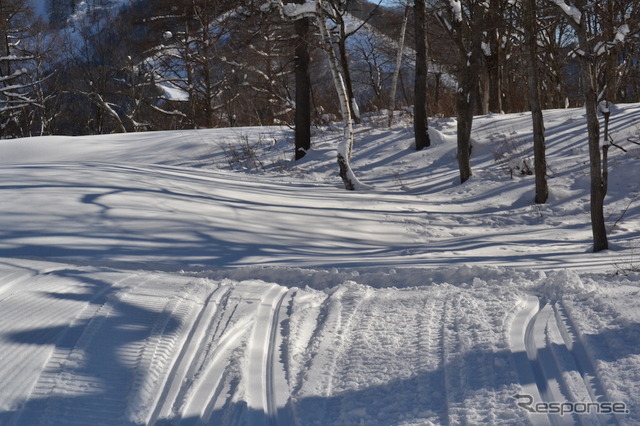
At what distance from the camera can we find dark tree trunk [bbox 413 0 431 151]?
1524cm

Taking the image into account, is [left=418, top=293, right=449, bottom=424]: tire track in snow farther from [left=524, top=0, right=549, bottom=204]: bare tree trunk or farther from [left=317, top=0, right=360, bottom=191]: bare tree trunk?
[left=317, top=0, right=360, bottom=191]: bare tree trunk

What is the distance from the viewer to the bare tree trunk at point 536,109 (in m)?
9.46

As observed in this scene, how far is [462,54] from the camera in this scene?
1268 centimetres

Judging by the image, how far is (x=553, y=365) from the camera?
3.88 m

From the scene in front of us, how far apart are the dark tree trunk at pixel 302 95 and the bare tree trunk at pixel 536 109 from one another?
5964mm

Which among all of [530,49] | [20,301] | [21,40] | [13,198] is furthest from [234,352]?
[21,40]

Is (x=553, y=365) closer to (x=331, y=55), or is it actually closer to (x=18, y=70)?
(x=331, y=55)

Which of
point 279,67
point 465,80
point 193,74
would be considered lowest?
point 465,80

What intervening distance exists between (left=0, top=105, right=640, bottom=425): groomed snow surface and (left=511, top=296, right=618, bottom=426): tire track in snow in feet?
0.05

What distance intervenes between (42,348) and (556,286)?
4.00m

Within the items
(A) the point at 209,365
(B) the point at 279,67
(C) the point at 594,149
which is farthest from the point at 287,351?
(B) the point at 279,67

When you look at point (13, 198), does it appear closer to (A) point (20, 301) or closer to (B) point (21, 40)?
(A) point (20, 301)

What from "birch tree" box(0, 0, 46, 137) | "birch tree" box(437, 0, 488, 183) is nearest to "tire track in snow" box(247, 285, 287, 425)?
"birch tree" box(437, 0, 488, 183)

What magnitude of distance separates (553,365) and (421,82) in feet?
41.5
